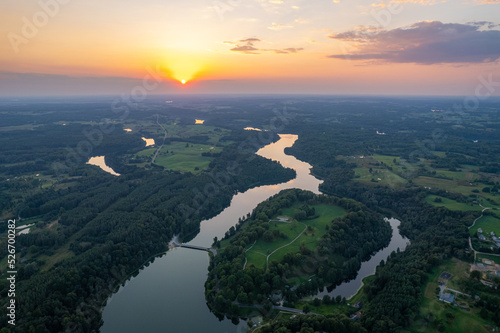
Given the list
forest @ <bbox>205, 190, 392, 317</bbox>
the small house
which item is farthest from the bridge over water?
the small house

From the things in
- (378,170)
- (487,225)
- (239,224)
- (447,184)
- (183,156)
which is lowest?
(239,224)

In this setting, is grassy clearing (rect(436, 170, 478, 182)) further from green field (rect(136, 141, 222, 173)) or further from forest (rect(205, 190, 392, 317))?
green field (rect(136, 141, 222, 173))

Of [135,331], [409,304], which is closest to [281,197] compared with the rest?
[409,304]

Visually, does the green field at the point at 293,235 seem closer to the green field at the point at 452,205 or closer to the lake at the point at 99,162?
the green field at the point at 452,205

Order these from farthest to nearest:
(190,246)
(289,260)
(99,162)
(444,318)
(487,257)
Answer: (99,162), (190,246), (289,260), (487,257), (444,318)

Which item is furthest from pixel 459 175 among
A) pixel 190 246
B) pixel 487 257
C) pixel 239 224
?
pixel 190 246

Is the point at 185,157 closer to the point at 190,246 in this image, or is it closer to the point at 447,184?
the point at 190,246

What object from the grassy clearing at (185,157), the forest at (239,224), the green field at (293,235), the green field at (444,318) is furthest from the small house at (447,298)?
the grassy clearing at (185,157)
